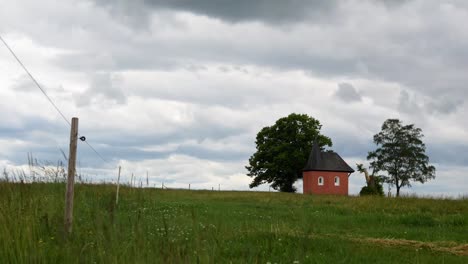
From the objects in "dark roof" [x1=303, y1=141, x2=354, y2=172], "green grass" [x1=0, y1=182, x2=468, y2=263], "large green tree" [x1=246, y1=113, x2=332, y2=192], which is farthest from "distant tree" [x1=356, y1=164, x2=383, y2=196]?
"green grass" [x1=0, y1=182, x2=468, y2=263]

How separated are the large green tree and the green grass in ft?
126

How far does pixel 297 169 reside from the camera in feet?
223

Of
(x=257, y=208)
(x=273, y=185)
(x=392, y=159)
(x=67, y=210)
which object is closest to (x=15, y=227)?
(x=67, y=210)

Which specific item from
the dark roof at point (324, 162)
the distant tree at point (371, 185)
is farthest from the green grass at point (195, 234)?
the dark roof at point (324, 162)

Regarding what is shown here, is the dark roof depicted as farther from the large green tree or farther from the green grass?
the green grass

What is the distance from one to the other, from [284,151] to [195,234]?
207ft

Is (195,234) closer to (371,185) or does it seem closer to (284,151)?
(371,185)

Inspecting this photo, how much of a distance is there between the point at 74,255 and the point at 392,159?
70753mm

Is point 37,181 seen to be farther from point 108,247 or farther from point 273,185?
point 273,185

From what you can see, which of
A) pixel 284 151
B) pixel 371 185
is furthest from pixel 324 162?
pixel 371 185

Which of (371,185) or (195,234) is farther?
(371,185)

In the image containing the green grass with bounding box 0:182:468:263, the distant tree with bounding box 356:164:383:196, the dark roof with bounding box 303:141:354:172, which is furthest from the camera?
the dark roof with bounding box 303:141:354:172

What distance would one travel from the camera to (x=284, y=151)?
67.8 m

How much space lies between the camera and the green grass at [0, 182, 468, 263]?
5234mm
